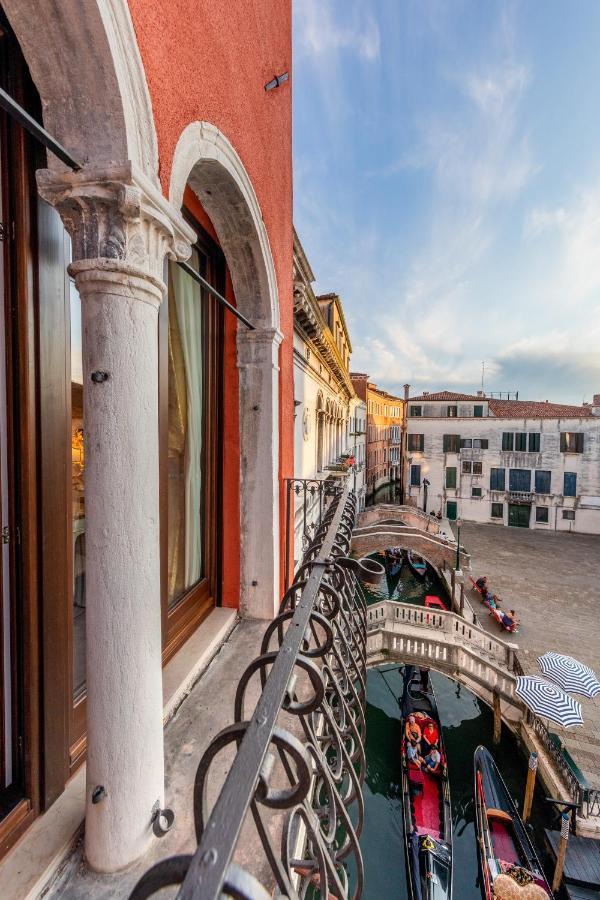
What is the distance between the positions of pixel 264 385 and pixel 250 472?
842 mm

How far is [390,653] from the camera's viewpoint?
→ 10555mm

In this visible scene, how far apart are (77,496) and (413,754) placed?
940cm

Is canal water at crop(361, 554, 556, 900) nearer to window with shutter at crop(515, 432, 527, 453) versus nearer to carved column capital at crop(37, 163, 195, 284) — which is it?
carved column capital at crop(37, 163, 195, 284)

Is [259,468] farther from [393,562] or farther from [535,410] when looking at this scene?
[535,410]

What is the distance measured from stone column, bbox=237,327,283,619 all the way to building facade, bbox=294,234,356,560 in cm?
50

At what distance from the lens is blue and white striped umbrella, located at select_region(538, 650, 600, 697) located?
8.76 meters

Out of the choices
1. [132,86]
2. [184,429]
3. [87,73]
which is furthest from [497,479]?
[87,73]

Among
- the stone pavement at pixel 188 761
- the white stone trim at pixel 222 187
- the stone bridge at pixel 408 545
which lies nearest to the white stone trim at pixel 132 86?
the white stone trim at pixel 222 187

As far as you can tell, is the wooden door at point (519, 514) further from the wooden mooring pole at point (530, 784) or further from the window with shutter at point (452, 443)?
the wooden mooring pole at point (530, 784)

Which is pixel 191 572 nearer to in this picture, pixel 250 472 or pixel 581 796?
pixel 250 472

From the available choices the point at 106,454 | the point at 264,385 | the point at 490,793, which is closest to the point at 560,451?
the point at 490,793

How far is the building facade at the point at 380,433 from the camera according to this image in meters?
31.6

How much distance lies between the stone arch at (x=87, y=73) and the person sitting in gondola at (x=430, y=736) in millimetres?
10720

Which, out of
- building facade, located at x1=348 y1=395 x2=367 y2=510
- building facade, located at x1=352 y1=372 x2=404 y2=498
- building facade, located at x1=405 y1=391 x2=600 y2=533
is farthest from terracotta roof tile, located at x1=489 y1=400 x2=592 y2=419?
building facade, located at x1=348 y1=395 x2=367 y2=510
